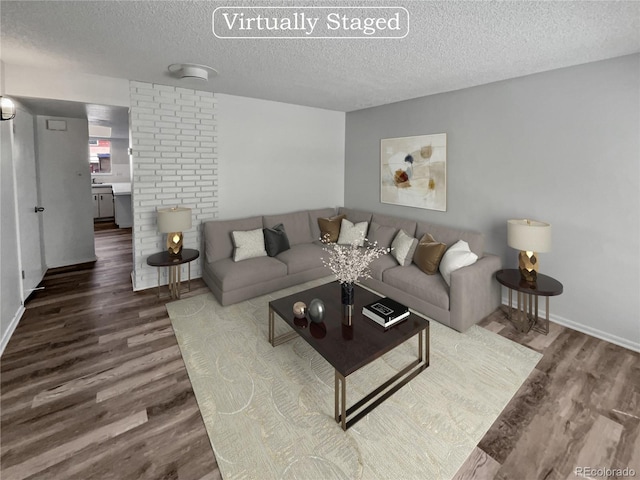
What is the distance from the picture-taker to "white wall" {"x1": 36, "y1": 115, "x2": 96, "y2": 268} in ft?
14.7

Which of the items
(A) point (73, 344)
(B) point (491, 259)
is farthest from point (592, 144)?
(A) point (73, 344)

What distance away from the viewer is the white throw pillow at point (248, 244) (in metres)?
3.86

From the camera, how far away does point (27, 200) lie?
3709 mm

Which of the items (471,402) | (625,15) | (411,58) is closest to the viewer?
(625,15)

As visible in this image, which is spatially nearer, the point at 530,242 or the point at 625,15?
the point at 625,15

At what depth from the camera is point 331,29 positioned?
217 cm

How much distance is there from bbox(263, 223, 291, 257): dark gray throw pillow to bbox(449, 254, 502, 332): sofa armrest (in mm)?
2191

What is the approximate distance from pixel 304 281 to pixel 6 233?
3081mm

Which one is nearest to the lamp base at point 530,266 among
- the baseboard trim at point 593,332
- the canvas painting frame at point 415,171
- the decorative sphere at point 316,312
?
the baseboard trim at point 593,332

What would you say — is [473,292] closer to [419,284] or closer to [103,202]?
[419,284]

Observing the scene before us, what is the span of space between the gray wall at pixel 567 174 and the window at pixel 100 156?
29.4 feet

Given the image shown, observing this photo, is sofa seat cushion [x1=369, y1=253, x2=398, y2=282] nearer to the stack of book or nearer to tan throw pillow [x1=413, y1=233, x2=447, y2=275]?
tan throw pillow [x1=413, y1=233, x2=447, y2=275]

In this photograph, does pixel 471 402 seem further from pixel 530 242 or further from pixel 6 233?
pixel 6 233

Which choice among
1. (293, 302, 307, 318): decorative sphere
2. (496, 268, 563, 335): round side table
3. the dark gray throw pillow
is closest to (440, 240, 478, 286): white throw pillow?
(496, 268, 563, 335): round side table
